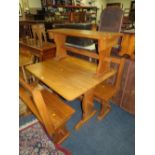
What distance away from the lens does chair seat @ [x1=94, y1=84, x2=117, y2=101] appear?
1452mm

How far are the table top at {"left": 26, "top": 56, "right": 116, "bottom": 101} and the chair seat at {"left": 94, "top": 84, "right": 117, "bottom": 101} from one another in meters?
0.23

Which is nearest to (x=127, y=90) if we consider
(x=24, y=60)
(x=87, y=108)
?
(x=87, y=108)

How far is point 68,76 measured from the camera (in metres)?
1.33

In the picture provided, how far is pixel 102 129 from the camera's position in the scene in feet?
5.16

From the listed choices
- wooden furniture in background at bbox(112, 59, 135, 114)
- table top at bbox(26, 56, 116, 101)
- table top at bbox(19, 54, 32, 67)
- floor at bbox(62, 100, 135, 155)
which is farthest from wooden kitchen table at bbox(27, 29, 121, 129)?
table top at bbox(19, 54, 32, 67)

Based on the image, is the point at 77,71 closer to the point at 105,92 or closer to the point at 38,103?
the point at 105,92

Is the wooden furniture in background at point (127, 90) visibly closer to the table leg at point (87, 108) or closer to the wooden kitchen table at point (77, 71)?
the wooden kitchen table at point (77, 71)

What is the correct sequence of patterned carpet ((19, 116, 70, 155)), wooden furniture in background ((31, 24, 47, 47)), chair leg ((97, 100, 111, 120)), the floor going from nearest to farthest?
patterned carpet ((19, 116, 70, 155))
the floor
chair leg ((97, 100, 111, 120))
wooden furniture in background ((31, 24, 47, 47))

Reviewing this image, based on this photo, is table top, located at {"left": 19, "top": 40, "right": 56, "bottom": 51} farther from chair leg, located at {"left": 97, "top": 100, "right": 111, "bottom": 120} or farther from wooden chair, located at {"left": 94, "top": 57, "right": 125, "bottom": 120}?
chair leg, located at {"left": 97, "top": 100, "right": 111, "bottom": 120}

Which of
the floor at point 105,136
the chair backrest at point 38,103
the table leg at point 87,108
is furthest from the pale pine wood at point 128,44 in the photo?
the chair backrest at point 38,103

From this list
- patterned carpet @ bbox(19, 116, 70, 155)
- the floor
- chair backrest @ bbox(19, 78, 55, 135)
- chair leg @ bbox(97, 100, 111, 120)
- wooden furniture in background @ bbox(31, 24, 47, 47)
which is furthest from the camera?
wooden furniture in background @ bbox(31, 24, 47, 47)

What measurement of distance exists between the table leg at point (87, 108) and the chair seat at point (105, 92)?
105 mm

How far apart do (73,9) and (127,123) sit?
4.20m
